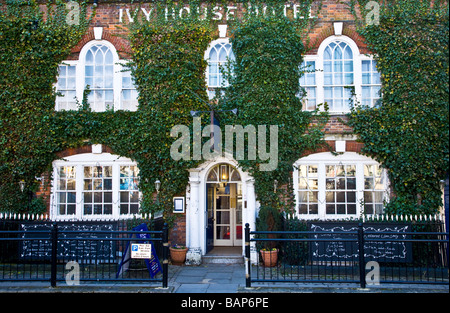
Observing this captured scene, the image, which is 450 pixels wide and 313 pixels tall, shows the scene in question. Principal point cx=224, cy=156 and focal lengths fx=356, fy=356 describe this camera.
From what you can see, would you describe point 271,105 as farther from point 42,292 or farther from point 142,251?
point 42,292

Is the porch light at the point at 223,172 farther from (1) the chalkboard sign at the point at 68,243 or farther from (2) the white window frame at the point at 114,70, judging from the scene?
(2) the white window frame at the point at 114,70

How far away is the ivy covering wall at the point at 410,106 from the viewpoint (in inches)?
388

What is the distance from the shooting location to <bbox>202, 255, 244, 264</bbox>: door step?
9969 mm

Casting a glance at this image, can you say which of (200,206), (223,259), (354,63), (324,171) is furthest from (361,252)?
(354,63)

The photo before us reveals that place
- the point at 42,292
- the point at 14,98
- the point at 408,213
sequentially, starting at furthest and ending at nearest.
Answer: the point at 14,98, the point at 408,213, the point at 42,292

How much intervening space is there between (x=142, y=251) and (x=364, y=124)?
7.01 metres

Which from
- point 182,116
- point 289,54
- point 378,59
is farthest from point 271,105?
point 378,59

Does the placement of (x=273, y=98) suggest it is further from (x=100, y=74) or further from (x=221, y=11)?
(x=100, y=74)

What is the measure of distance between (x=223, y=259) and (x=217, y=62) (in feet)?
18.9

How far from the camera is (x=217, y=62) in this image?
1068cm

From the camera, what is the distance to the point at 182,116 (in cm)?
1016

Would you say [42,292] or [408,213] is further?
[408,213]

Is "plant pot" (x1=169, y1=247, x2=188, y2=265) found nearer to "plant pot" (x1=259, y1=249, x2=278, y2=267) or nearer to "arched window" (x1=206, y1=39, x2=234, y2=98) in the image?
"plant pot" (x1=259, y1=249, x2=278, y2=267)

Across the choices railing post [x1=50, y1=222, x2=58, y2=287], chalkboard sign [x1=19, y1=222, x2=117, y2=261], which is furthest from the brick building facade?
railing post [x1=50, y1=222, x2=58, y2=287]
